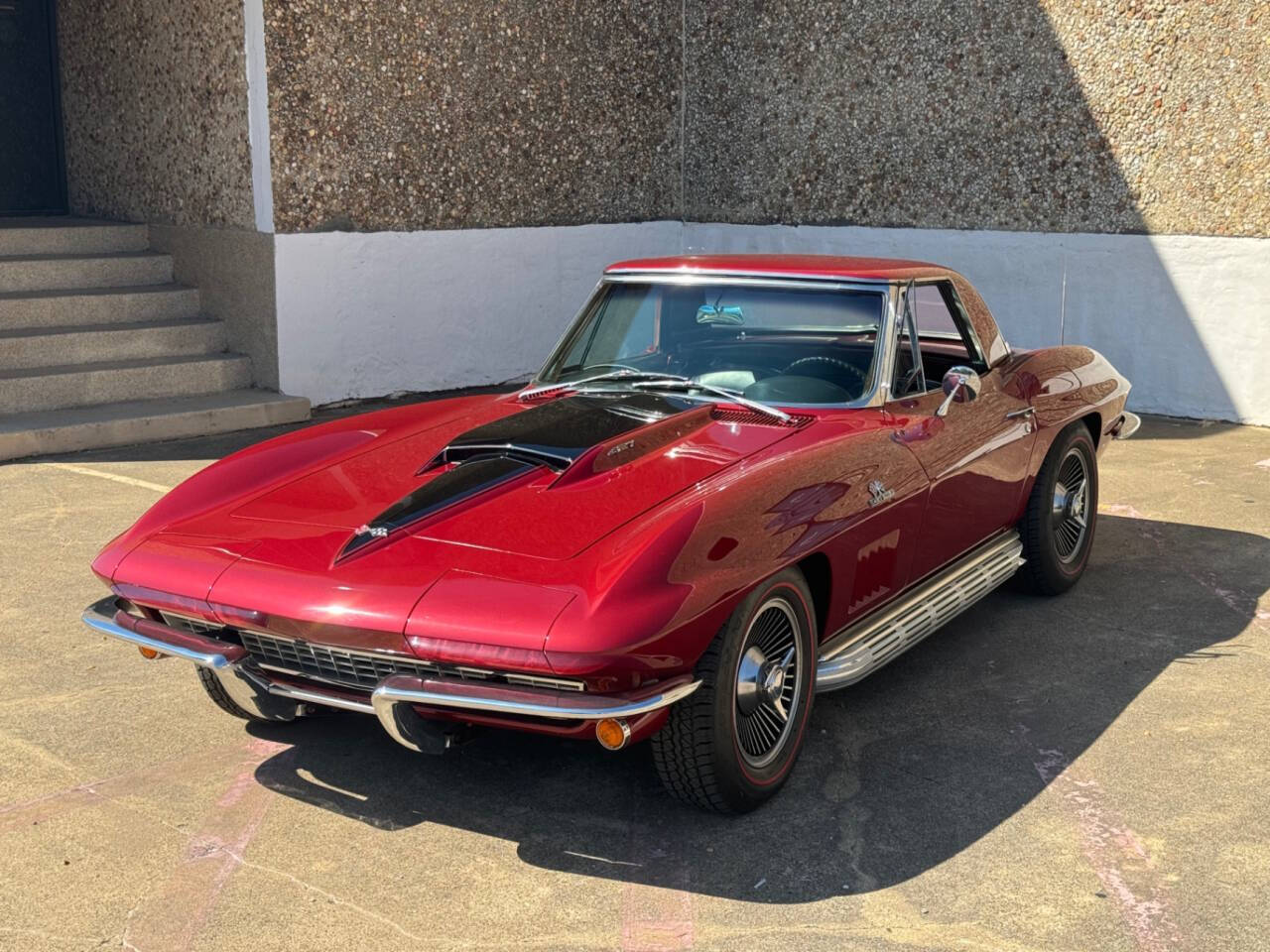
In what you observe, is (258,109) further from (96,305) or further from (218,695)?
(218,695)

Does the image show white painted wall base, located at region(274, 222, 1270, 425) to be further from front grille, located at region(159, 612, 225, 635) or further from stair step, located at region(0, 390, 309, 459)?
front grille, located at region(159, 612, 225, 635)

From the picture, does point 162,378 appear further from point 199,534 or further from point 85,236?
point 199,534

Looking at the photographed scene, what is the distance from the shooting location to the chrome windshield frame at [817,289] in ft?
15.3

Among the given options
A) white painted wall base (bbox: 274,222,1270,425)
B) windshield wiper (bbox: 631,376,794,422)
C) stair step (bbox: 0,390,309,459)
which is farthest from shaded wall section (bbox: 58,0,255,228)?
windshield wiper (bbox: 631,376,794,422)

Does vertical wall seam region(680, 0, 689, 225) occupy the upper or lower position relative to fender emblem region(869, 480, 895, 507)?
upper

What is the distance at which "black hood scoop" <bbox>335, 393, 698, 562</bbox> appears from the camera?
3.84 meters

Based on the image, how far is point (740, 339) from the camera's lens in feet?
16.1

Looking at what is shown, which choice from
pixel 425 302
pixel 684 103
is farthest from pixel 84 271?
pixel 684 103

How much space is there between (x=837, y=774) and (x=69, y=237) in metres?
9.17

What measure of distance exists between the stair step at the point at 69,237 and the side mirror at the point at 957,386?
852cm

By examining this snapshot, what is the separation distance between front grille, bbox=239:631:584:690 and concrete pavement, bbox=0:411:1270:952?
18.5 inches

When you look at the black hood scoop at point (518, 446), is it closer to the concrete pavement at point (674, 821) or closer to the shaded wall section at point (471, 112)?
the concrete pavement at point (674, 821)

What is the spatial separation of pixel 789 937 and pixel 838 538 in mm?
1279

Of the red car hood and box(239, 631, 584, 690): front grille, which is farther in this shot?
the red car hood
